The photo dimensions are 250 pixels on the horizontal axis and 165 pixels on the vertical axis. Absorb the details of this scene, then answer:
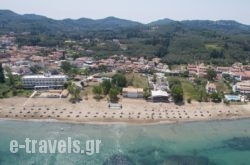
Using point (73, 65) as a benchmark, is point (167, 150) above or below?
below

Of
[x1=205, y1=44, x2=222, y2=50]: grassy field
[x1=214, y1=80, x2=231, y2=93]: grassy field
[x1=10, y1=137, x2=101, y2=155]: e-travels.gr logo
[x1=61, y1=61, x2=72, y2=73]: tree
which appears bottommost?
[x1=10, y1=137, x2=101, y2=155]: e-travels.gr logo

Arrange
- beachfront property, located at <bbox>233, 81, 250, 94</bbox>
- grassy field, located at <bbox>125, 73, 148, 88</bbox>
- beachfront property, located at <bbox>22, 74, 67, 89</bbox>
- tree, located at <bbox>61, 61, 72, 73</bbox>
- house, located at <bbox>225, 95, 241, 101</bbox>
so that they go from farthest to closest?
1. tree, located at <bbox>61, 61, 72, 73</bbox>
2. grassy field, located at <bbox>125, 73, 148, 88</bbox>
3. beachfront property, located at <bbox>233, 81, 250, 94</bbox>
4. beachfront property, located at <bbox>22, 74, 67, 89</bbox>
5. house, located at <bbox>225, 95, 241, 101</bbox>

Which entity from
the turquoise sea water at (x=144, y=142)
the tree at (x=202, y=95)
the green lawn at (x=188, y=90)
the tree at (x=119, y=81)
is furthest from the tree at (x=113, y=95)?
the tree at (x=202, y=95)

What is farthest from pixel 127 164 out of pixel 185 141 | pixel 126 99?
pixel 126 99

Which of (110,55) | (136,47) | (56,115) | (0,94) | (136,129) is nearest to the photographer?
(136,129)

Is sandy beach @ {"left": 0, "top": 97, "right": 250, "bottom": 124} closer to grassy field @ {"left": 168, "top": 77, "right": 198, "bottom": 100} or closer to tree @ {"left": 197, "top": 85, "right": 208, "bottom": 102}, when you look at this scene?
tree @ {"left": 197, "top": 85, "right": 208, "bottom": 102}

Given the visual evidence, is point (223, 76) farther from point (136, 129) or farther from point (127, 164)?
point (127, 164)

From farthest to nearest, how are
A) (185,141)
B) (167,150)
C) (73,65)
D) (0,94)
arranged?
(73,65) < (0,94) < (185,141) < (167,150)

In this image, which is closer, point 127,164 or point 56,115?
point 127,164

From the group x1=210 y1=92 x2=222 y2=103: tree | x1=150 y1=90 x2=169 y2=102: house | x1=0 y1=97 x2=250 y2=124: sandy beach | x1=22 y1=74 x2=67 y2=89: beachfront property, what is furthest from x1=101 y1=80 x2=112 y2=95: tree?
x1=210 y1=92 x2=222 y2=103: tree
